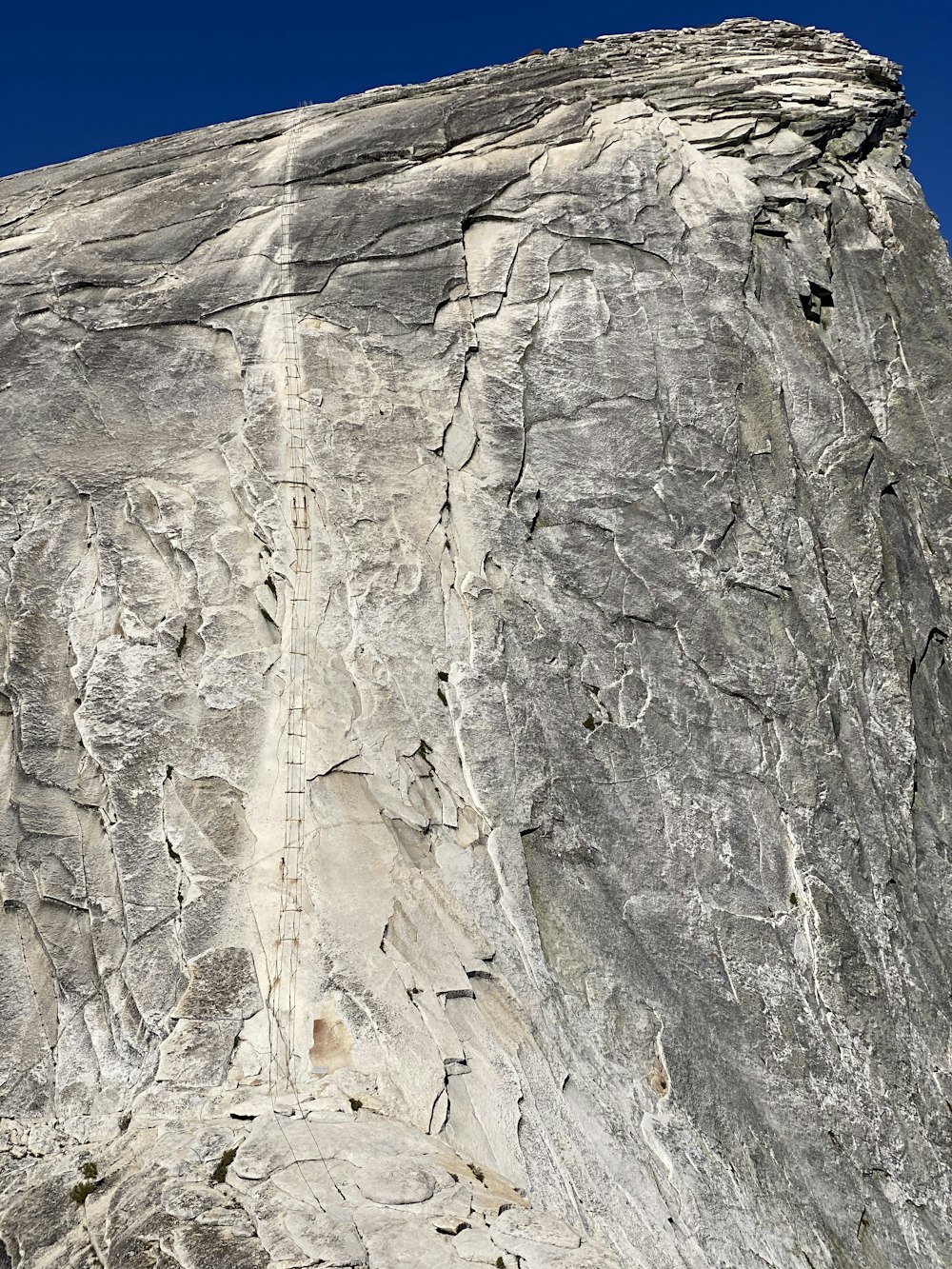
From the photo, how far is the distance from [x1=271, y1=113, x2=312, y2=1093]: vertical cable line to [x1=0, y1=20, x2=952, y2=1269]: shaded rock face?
4cm

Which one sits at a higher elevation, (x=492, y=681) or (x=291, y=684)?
(x=291, y=684)

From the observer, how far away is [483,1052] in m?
10.5

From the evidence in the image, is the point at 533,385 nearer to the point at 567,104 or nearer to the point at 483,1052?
the point at 567,104

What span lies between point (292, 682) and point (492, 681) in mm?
2015

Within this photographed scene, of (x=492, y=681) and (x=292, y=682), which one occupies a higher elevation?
(x=292, y=682)

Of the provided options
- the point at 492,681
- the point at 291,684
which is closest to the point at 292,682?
the point at 291,684

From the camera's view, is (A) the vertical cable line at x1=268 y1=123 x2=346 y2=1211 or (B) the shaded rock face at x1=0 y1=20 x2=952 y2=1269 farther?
(B) the shaded rock face at x1=0 y1=20 x2=952 y2=1269

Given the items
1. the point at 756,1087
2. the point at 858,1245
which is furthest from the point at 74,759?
the point at 858,1245

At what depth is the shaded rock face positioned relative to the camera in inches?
414

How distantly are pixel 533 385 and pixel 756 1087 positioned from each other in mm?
7412

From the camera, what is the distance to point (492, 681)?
11.2 m

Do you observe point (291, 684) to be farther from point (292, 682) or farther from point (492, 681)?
point (492, 681)

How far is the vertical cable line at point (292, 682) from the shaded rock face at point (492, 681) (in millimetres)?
45

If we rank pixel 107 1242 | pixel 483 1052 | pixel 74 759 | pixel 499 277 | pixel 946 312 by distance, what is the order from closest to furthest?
pixel 107 1242 → pixel 483 1052 → pixel 74 759 → pixel 499 277 → pixel 946 312
